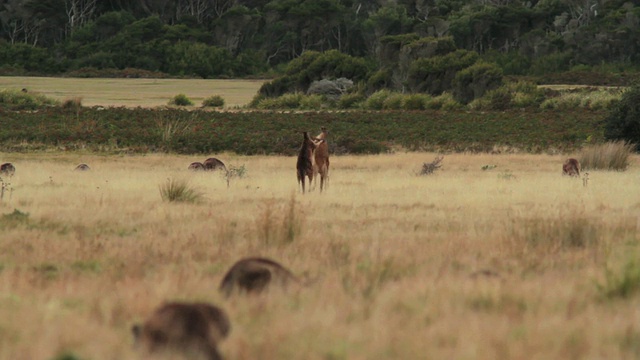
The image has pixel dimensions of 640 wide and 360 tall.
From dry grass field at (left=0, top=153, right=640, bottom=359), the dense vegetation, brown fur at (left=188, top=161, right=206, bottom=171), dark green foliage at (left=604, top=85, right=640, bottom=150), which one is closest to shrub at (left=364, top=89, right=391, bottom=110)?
the dense vegetation

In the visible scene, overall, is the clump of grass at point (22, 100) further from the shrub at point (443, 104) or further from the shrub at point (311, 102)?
the shrub at point (443, 104)

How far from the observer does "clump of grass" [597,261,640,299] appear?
7227 millimetres

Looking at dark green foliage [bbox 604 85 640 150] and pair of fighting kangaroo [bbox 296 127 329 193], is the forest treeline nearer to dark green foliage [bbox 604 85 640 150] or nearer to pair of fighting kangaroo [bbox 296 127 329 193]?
dark green foliage [bbox 604 85 640 150]

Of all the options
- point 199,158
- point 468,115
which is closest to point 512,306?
point 199,158

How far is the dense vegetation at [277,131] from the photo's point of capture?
33062mm

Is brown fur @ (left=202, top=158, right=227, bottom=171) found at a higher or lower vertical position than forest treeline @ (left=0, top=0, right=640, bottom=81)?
lower

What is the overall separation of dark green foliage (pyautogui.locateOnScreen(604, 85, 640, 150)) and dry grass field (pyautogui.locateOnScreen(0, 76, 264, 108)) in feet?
105

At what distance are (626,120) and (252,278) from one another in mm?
25200

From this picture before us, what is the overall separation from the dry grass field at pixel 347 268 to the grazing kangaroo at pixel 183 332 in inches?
4.5

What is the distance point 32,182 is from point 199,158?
11.1m

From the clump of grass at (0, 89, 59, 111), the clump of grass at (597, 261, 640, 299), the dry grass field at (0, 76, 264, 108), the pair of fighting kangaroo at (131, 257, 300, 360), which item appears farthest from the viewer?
the dry grass field at (0, 76, 264, 108)

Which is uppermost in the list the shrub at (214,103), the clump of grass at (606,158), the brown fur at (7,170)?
the clump of grass at (606,158)

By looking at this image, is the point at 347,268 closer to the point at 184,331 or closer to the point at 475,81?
the point at 184,331

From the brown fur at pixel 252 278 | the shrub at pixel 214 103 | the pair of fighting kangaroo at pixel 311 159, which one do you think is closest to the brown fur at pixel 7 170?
the pair of fighting kangaroo at pixel 311 159
